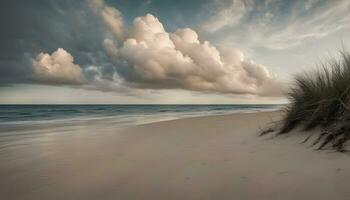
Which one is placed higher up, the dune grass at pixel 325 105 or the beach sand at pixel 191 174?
the dune grass at pixel 325 105

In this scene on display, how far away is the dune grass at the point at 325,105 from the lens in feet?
9.78

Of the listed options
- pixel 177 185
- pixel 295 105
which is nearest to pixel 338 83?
pixel 295 105

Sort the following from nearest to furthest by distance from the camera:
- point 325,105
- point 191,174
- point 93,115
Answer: point 191,174 → point 325,105 → point 93,115

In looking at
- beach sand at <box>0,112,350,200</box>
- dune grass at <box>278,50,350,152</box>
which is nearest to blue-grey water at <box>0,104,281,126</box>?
dune grass at <box>278,50,350,152</box>

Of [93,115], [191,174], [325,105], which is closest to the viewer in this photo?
[191,174]

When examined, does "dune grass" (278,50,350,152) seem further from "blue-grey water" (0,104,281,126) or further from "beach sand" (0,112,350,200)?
"blue-grey water" (0,104,281,126)

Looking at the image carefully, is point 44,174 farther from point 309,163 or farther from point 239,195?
point 309,163

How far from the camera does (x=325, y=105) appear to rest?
3619 millimetres

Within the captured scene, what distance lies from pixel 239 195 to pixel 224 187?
22 cm

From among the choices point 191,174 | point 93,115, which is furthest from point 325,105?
point 93,115

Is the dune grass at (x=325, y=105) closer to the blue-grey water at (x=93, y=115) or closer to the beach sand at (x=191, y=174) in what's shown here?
the beach sand at (x=191, y=174)

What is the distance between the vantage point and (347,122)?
2.94 m

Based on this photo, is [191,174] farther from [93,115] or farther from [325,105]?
[93,115]

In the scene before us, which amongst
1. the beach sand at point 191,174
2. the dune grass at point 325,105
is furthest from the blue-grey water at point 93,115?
the beach sand at point 191,174
